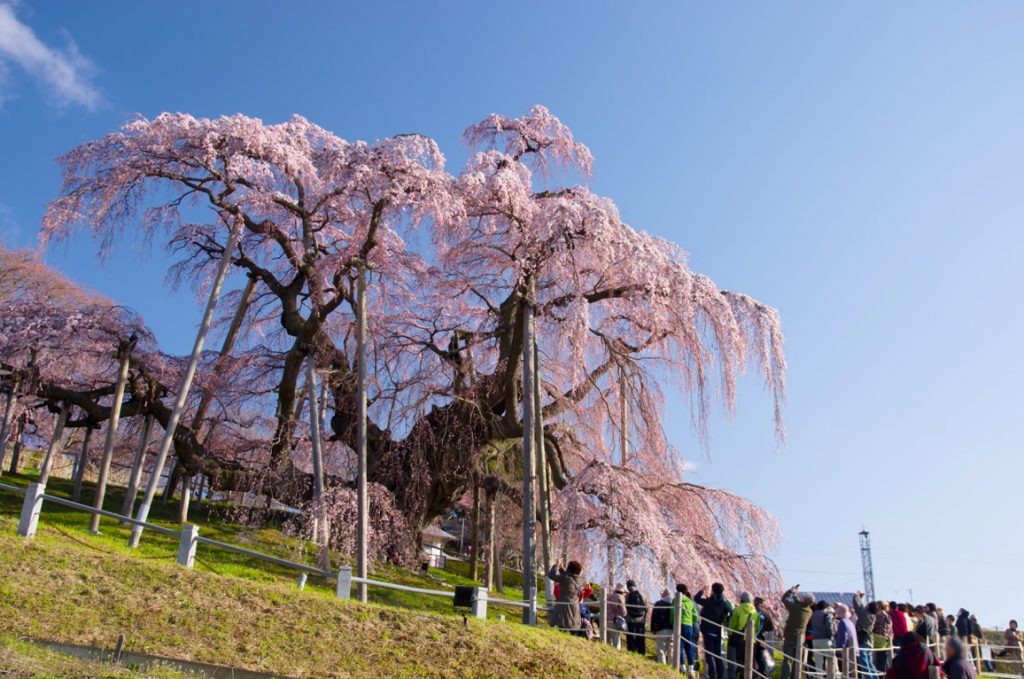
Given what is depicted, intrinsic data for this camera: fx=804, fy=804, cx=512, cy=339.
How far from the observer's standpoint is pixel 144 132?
17500 millimetres

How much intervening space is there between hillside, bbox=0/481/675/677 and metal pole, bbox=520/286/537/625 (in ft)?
9.16

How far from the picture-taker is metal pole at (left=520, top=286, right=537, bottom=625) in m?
14.9

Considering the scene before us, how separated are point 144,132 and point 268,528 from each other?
9503 millimetres

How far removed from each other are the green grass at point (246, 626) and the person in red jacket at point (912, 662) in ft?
12.9

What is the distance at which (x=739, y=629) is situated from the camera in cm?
1223

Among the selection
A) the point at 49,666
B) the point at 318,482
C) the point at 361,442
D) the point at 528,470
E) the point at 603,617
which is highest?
the point at 361,442

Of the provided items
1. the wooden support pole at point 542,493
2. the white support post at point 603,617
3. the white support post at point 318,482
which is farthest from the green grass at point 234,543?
the wooden support pole at point 542,493

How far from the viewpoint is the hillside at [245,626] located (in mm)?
9008

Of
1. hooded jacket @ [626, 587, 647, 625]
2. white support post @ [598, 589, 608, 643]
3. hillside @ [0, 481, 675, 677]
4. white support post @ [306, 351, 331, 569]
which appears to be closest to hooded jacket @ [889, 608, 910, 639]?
hooded jacket @ [626, 587, 647, 625]

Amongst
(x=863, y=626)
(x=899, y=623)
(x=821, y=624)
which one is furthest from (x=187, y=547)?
(x=899, y=623)

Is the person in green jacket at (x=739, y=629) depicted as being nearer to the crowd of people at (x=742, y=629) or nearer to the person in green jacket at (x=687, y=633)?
the crowd of people at (x=742, y=629)

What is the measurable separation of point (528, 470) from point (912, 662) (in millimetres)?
8535

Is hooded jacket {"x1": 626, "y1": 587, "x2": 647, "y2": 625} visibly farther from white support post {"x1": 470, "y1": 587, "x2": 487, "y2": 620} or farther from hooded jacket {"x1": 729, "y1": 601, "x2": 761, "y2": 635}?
white support post {"x1": 470, "y1": 587, "x2": 487, "y2": 620}

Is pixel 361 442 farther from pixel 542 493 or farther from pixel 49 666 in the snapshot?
pixel 49 666
